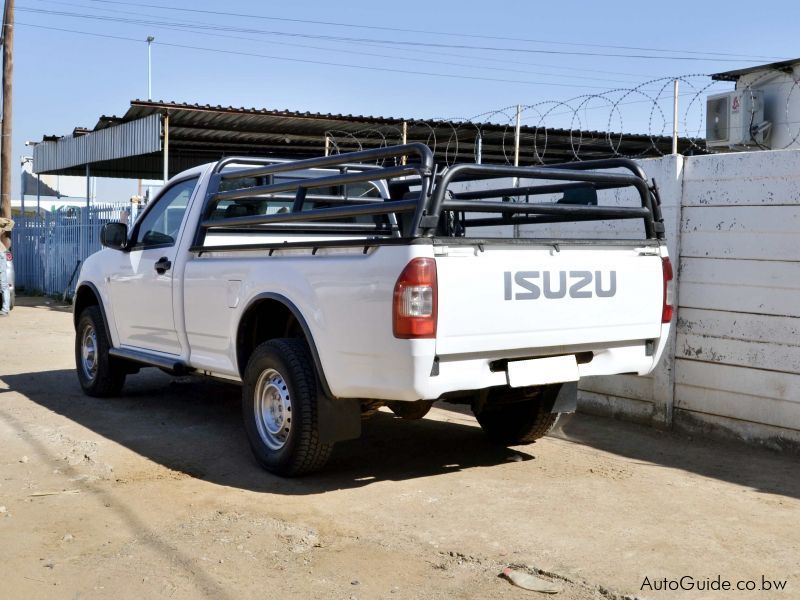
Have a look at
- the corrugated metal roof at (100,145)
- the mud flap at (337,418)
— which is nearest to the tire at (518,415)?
the mud flap at (337,418)

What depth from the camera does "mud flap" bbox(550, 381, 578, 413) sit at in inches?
232

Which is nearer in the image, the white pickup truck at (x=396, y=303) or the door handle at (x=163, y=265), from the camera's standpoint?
the white pickup truck at (x=396, y=303)

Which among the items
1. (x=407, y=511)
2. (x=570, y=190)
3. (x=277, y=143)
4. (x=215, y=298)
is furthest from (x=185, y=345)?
(x=277, y=143)

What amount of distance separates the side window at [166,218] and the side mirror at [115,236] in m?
0.10

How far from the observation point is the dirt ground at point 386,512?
4078 millimetres

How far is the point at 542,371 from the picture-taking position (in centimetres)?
528

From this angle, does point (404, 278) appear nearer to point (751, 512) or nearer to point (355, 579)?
point (355, 579)

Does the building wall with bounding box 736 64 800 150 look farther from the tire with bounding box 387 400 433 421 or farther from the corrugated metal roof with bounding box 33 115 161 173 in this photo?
the tire with bounding box 387 400 433 421

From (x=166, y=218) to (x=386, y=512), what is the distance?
11.3 ft

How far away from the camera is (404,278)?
4648 mm

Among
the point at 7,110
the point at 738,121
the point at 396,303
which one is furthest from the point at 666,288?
the point at 7,110

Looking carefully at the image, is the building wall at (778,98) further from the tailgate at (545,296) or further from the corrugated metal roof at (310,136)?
the tailgate at (545,296)

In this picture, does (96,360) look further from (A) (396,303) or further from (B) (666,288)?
(B) (666,288)

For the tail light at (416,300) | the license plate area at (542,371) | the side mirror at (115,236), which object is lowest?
the license plate area at (542,371)
